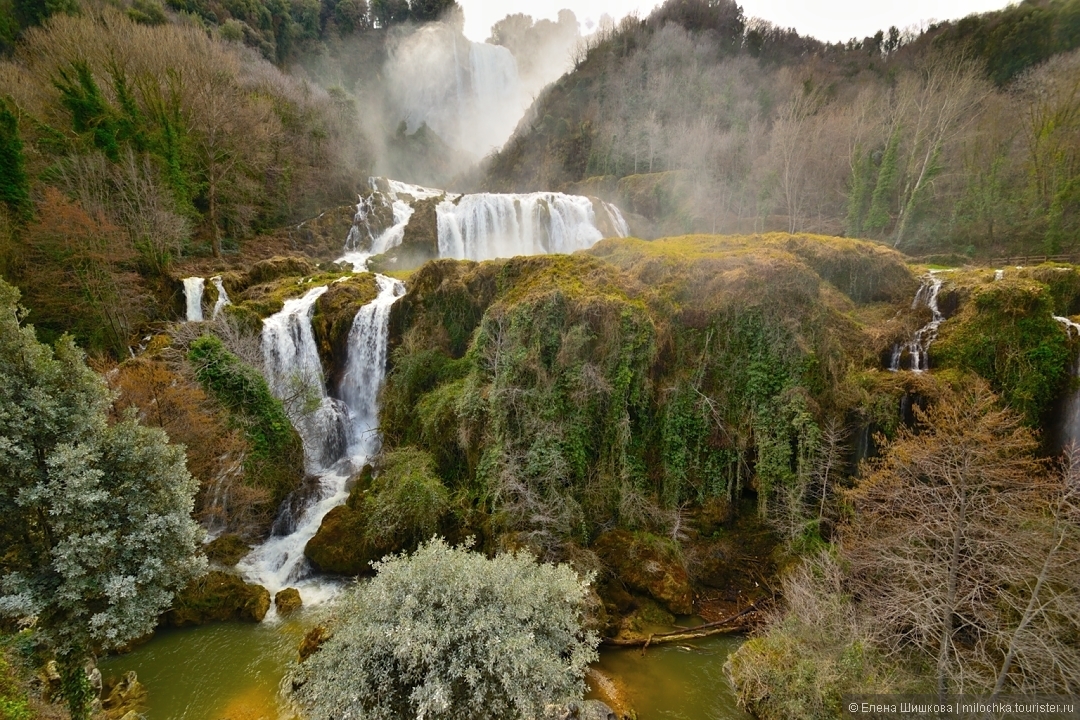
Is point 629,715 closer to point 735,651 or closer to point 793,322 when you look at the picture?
point 735,651

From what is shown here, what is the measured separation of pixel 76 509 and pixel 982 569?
1271cm

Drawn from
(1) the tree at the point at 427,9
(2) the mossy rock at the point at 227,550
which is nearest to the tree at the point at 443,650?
(2) the mossy rock at the point at 227,550

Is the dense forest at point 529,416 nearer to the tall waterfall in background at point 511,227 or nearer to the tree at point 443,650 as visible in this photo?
the tree at point 443,650

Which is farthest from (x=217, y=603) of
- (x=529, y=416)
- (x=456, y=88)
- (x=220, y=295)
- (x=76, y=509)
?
(x=456, y=88)

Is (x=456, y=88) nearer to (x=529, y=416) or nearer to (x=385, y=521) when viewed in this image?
(x=529, y=416)

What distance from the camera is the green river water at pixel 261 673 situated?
26.9ft

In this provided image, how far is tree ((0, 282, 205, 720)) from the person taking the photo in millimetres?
5820

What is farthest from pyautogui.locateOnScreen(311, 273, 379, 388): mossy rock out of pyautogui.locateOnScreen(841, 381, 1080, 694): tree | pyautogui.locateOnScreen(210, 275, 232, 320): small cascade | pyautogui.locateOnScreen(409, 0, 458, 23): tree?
pyautogui.locateOnScreen(409, 0, 458, 23): tree

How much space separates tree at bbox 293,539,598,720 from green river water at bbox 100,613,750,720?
8.32 feet

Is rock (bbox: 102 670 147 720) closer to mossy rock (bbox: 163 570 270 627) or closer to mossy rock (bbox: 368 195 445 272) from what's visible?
mossy rock (bbox: 163 570 270 627)

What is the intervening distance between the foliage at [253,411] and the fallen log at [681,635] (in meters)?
11.0

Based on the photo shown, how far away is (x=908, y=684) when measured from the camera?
6.28 meters

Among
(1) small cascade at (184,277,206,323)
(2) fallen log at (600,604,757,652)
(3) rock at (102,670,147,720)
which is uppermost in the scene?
(1) small cascade at (184,277,206,323)

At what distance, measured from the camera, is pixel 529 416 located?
11984mm
